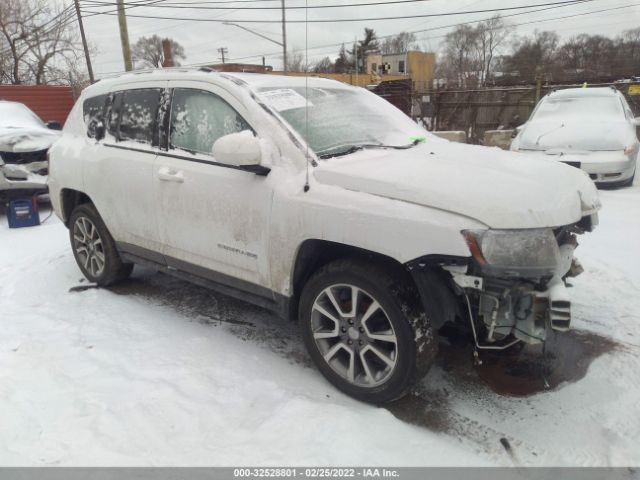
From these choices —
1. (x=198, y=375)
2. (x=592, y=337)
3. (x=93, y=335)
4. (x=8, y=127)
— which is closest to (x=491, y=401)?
(x=592, y=337)

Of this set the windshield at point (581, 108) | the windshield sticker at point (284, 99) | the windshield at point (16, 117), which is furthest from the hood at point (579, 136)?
the windshield at point (16, 117)

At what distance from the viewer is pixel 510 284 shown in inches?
93.0

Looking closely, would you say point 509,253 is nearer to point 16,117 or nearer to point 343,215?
point 343,215

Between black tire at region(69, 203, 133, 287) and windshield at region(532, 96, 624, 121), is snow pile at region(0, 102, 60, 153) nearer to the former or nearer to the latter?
black tire at region(69, 203, 133, 287)

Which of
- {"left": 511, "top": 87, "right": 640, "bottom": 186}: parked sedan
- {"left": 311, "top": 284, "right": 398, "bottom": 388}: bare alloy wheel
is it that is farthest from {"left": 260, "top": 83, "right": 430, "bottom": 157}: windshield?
{"left": 511, "top": 87, "right": 640, "bottom": 186}: parked sedan

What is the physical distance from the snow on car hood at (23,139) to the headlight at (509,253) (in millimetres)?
7982

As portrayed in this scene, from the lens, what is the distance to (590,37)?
1901 inches

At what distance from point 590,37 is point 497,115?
42276 mm

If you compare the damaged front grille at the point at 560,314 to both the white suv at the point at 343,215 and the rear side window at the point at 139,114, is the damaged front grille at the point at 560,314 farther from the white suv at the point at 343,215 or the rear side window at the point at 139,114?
the rear side window at the point at 139,114

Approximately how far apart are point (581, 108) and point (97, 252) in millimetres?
8926

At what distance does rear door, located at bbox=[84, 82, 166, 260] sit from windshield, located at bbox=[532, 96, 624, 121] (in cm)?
783

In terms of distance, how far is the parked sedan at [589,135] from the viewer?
7773 mm

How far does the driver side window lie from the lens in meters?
3.29

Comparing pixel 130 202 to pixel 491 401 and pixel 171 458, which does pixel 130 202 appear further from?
pixel 491 401
